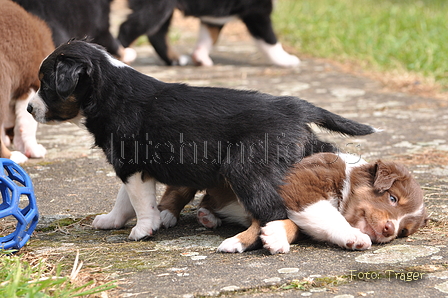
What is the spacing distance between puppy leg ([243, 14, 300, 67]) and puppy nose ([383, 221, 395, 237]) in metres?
4.48

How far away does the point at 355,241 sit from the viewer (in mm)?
2482

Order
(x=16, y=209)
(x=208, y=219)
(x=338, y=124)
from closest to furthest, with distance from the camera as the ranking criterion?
(x=16, y=209), (x=338, y=124), (x=208, y=219)

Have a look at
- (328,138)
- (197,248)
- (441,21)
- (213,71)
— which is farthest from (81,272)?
(441,21)

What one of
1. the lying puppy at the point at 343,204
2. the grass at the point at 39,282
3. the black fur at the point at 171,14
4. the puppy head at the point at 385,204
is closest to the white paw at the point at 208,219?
the lying puppy at the point at 343,204

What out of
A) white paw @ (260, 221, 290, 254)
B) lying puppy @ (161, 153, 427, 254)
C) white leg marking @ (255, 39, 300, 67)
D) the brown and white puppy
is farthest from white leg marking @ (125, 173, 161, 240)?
white leg marking @ (255, 39, 300, 67)

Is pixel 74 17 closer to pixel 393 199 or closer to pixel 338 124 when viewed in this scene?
pixel 338 124

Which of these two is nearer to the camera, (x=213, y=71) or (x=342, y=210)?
(x=342, y=210)

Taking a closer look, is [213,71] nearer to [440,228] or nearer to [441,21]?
[441,21]

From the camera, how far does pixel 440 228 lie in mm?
2742

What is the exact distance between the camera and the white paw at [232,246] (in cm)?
250

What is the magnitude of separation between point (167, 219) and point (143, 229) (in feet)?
0.74

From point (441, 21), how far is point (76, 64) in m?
6.57

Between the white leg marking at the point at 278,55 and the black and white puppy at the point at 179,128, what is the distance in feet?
13.4

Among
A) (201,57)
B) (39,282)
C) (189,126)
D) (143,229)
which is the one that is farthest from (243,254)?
(201,57)
